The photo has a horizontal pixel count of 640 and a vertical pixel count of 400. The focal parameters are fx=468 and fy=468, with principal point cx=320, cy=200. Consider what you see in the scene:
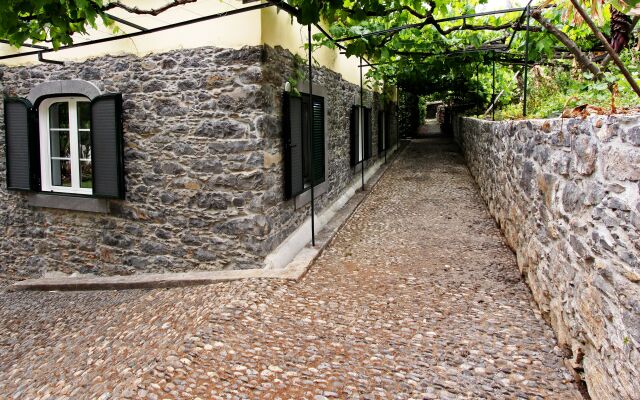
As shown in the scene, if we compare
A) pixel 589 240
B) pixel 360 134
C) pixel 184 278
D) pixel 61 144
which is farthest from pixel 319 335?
pixel 360 134

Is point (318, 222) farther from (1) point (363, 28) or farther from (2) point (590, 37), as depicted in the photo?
(2) point (590, 37)

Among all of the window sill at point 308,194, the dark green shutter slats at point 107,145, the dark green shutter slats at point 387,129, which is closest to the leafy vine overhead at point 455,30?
the window sill at point 308,194

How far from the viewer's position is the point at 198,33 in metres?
5.18

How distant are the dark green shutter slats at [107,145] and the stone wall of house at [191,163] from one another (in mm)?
96

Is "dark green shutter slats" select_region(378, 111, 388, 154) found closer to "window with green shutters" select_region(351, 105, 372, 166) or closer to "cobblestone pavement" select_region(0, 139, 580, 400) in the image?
"window with green shutters" select_region(351, 105, 372, 166)

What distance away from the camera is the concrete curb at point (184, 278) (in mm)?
4988

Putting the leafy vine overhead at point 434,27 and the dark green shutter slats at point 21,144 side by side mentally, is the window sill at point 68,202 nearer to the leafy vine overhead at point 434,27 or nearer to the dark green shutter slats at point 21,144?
the dark green shutter slats at point 21,144

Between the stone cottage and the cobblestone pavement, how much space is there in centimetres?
63

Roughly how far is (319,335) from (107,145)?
3731mm

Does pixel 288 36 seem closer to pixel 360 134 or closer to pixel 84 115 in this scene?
pixel 84 115

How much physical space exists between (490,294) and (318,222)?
326 centimetres

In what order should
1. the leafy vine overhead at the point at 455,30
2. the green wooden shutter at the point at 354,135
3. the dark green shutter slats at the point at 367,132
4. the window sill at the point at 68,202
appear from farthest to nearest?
the dark green shutter slats at the point at 367,132, the green wooden shutter at the point at 354,135, the window sill at the point at 68,202, the leafy vine overhead at the point at 455,30

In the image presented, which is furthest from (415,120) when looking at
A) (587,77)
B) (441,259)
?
(441,259)

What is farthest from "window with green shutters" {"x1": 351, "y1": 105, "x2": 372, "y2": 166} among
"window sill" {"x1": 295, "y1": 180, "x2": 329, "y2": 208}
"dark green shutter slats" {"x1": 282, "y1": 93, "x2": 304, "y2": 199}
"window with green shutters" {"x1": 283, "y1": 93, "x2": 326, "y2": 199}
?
"dark green shutter slats" {"x1": 282, "y1": 93, "x2": 304, "y2": 199}
